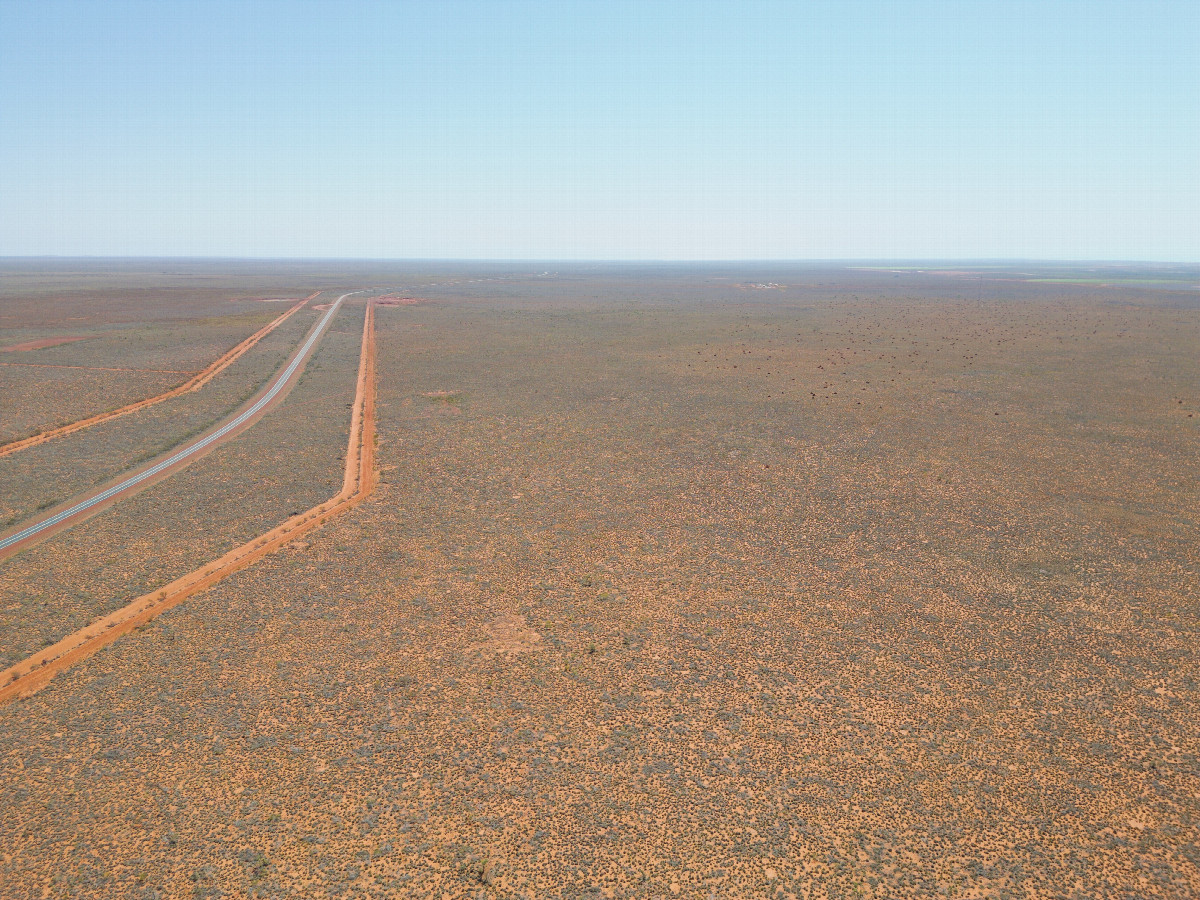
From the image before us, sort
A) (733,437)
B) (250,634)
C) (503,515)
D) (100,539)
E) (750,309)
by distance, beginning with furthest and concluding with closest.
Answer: (750,309) → (733,437) → (503,515) → (100,539) → (250,634)

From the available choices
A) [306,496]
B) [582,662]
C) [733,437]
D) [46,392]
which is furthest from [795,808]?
[46,392]

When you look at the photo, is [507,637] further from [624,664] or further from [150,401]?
[150,401]

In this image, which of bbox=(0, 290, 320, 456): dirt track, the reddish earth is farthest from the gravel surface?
the reddish earth

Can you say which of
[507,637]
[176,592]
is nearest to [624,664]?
[507,637]

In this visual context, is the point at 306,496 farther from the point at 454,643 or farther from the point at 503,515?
the point at 454,643

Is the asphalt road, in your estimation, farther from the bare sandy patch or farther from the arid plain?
the bare sandy patch

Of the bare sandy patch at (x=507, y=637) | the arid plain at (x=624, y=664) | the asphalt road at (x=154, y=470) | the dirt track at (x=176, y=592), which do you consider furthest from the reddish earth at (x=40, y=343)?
the bare sandy patch at (x=507, y=637)
